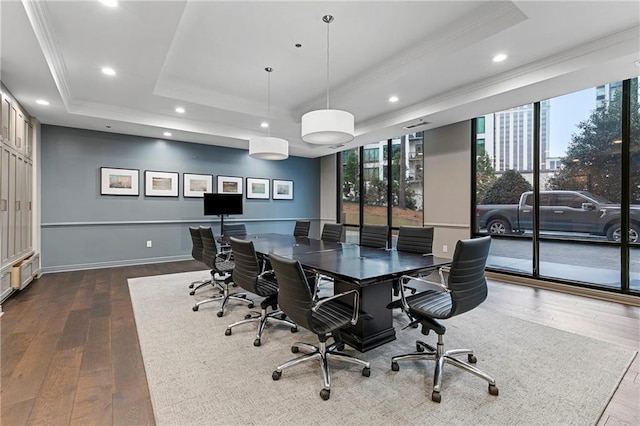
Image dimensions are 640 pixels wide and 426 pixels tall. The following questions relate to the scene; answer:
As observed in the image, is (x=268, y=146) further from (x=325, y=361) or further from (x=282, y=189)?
(x=282, y=189)

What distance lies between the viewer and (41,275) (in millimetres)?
5238

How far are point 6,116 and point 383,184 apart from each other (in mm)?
6399

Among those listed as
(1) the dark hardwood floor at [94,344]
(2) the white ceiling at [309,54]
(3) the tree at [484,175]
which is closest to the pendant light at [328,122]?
(2) the white ceiling at [309,54]

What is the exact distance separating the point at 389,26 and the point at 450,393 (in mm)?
3296

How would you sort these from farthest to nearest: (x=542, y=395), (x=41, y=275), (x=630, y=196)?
(x=41, y=275) < (x=630, y=196) < (x=542, y=395)

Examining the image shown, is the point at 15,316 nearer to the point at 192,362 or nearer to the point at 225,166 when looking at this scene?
the point at 192,362

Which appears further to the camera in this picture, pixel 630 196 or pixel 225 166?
pixel 225 166

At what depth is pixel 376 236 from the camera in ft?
14.0

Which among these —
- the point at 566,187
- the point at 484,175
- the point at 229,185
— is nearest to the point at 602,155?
the point at 566,187

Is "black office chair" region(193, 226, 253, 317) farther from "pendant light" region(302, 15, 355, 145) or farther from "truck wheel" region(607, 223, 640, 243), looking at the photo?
"truck wheel" region(607, 223, 640, 243)

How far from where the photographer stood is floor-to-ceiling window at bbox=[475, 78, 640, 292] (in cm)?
393

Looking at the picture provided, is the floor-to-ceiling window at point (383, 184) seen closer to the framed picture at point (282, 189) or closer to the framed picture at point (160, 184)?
the framed picture at point (282, 189)

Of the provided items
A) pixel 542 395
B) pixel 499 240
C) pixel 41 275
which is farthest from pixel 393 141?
pixel 41 275

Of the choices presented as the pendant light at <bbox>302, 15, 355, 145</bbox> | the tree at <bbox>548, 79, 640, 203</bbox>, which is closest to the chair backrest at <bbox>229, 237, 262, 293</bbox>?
the pendant light at <bbox>302, 15, 355, 145</bbox>
